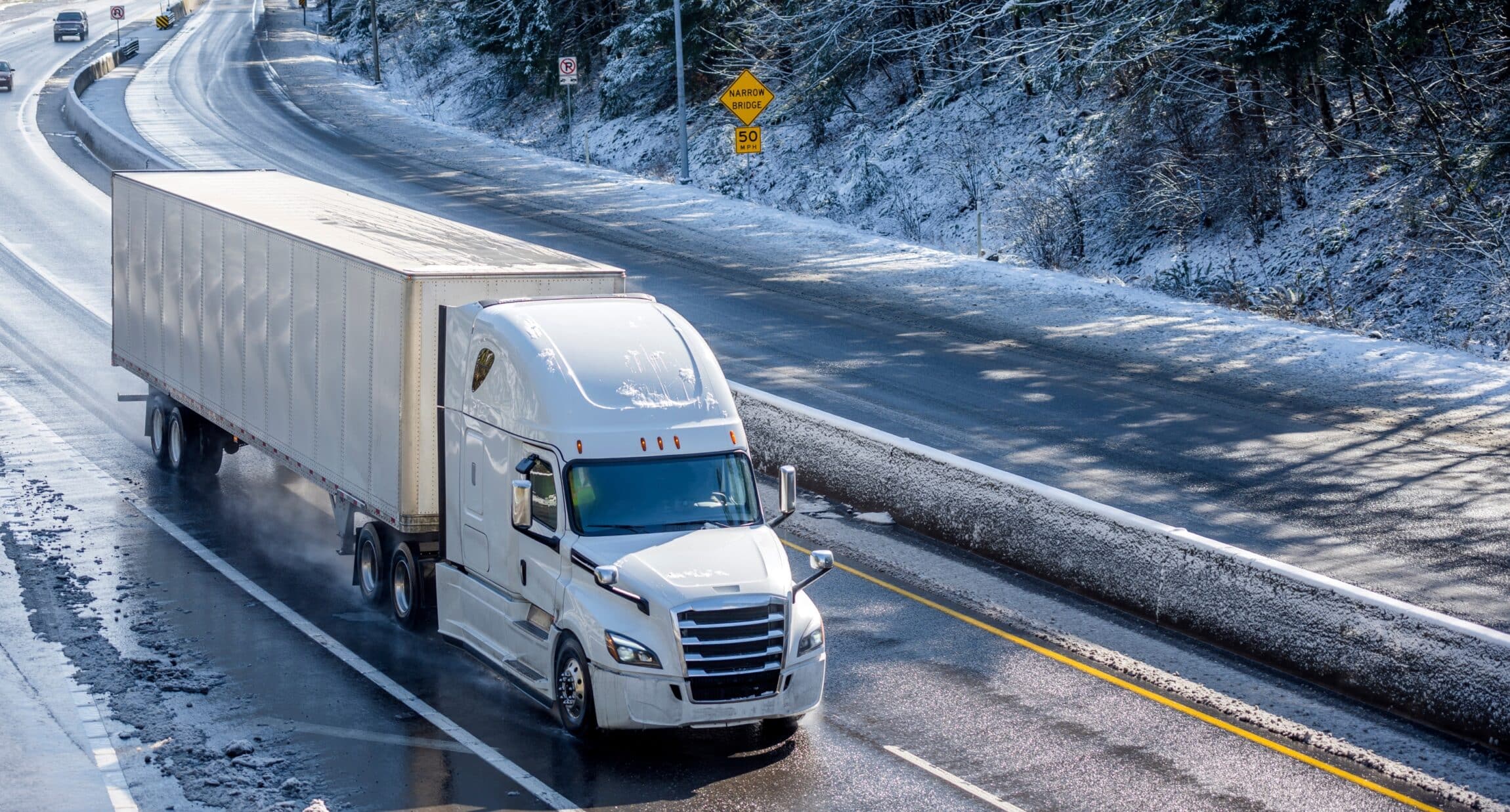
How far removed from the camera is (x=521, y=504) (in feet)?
35.2

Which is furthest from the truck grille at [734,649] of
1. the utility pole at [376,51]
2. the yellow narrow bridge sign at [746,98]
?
the utility pole at [376,51]

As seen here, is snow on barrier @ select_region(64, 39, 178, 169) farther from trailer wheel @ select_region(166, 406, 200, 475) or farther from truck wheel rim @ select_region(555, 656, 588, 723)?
truck wheel rim @ select_region(555, 656, 588, 723)

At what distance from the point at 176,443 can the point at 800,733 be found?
1058 centimetres

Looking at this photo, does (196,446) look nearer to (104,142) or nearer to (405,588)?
(405,588)

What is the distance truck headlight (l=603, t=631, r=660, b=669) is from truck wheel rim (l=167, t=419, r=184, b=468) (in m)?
9.86

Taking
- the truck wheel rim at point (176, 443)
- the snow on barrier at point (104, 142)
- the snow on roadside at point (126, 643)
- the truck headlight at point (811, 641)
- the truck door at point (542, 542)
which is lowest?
the snow on roadside at point (126, 643)

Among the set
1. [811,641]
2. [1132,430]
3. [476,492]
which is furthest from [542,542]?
[1132,430]

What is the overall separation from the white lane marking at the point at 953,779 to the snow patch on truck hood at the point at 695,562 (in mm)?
1405

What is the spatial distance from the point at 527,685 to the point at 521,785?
1331 millimetres

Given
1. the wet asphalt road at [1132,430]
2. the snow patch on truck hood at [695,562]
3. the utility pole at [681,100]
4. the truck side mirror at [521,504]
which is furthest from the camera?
the utility pole at [681,100]

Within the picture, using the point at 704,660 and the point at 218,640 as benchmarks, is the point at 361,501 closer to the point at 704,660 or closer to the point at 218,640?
the point at 218,640

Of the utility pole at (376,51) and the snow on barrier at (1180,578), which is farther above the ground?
the utility pole at (376,51)

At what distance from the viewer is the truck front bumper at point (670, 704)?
10047mm

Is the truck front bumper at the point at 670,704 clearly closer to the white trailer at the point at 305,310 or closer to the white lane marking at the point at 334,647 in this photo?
the white lane marking at the point at 334,647
